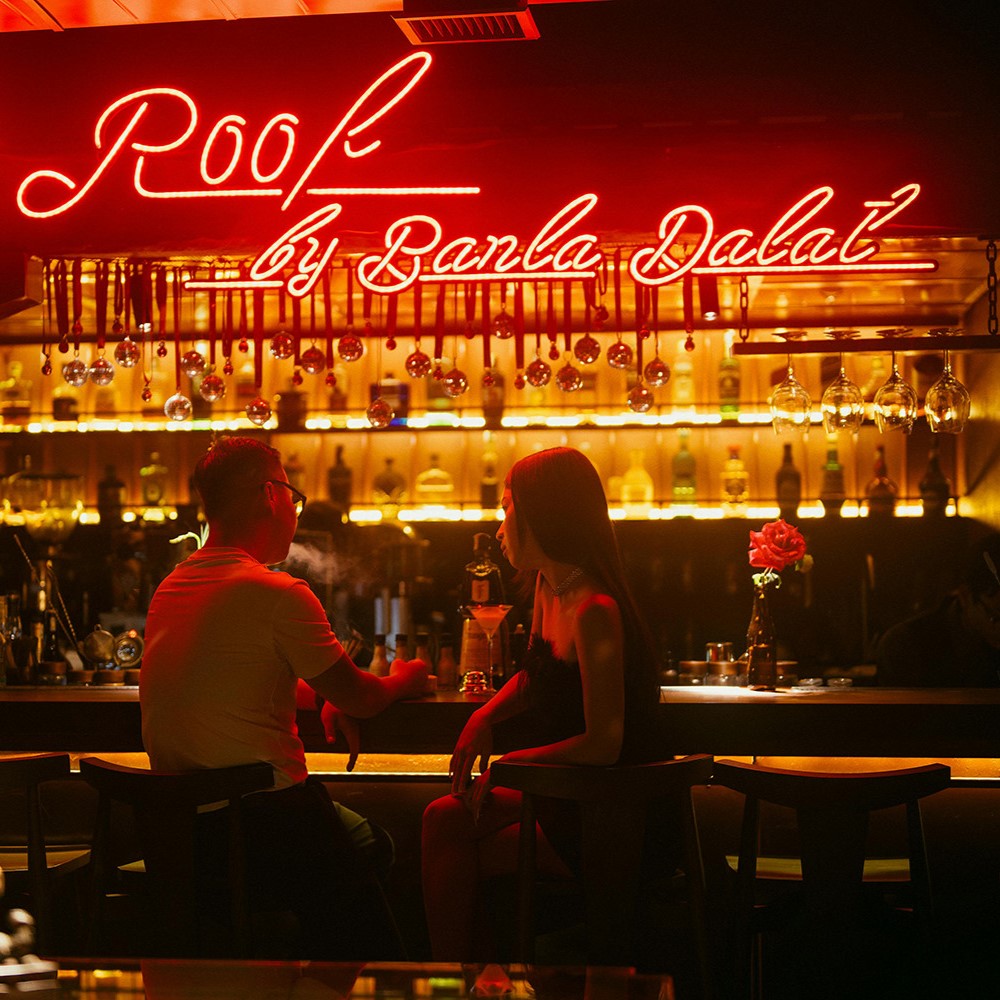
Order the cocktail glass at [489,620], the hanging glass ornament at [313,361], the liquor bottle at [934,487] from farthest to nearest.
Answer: the liquor bottle at [934,487] → the hanging glass ornament at [313,361] → the cocktail glass at [489,620]

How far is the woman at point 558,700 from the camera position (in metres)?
2.59

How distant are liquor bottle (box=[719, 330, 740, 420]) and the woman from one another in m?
3.39

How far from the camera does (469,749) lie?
282cm

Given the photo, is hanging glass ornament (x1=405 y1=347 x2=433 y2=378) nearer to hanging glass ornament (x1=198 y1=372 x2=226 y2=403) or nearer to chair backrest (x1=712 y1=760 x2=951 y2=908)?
hanging glass ornament (x1=198 y1=372 x2=226 y2=403)

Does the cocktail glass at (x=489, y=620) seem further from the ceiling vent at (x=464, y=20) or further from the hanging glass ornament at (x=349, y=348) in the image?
the ceiling vent at (x=464, y=20)

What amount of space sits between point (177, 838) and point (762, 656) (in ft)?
6.41

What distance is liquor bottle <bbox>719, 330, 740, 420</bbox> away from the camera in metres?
6.07

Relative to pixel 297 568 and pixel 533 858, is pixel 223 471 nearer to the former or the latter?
pixel 533 858

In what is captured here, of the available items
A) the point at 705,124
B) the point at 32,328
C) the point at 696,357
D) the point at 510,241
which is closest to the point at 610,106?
the point at 705,124

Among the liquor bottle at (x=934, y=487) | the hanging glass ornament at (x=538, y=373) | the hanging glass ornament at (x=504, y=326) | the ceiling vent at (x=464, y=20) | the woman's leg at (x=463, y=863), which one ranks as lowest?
the woman's leg at (x=463, y=863)

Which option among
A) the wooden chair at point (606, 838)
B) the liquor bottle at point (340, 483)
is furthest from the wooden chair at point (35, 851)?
the liquor bottle at point (340, 483)

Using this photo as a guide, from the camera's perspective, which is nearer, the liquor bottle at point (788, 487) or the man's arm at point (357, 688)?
the man's arm at point (357, 688)

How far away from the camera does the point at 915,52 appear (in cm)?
497

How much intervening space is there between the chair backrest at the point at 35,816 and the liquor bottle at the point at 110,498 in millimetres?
3705
